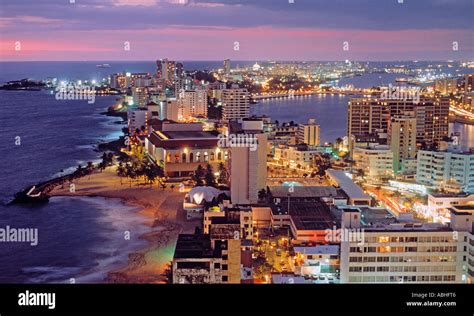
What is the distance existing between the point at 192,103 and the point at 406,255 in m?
10.7

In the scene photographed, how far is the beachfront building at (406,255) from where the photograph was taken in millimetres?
3414

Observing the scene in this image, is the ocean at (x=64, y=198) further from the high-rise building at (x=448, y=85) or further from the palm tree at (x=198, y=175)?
the high-rise building at (x=448, y=85)

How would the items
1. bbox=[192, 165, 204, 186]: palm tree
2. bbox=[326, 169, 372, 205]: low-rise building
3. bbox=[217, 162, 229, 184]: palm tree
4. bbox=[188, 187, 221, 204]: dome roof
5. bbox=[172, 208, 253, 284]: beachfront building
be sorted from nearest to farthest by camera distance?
bbox=[172, 208, 253, 284]: beachfront building, bbox=[326, 169, 372, 205]: low-rise building, bbox=[188, 187, 221, 204]: dome roof, bbox=[192, 165, 204, 186]: palm tree, bbox=[217, 162, 229, 184]: palm tree

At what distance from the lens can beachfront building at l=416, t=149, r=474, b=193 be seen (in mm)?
6637

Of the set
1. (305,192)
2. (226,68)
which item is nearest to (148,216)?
(305,192)

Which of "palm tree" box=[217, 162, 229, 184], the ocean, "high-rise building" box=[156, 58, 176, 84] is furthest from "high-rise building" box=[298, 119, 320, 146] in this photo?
"high-rise building" box=[156, 58, 176, 84]

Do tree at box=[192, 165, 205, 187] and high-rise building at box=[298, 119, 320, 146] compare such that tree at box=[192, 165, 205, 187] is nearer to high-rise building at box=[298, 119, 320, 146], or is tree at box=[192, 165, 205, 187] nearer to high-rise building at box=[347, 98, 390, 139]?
high-rise building at box=[298, 119, 320, 146]

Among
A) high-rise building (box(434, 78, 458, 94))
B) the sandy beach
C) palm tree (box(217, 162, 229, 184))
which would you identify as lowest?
the sandy beach

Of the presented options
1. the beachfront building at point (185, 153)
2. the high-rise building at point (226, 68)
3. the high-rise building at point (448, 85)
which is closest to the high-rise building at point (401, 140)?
the beachfront building at point (185, 153)

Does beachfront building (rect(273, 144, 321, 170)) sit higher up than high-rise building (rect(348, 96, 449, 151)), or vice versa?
high-rise building (rect(348, 96, 449, 151))

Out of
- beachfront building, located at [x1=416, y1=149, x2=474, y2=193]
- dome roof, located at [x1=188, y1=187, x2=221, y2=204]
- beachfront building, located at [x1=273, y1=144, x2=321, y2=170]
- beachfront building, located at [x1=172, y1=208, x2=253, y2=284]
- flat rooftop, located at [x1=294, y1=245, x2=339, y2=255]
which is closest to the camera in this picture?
beachfront building, located at [x1=172, y1=208, x2=253, y2=284]

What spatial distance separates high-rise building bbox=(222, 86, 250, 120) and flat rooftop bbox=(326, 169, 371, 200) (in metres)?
5.34

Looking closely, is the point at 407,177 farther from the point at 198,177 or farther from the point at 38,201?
the point at 38,201

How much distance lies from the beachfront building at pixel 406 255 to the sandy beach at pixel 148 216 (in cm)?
132
